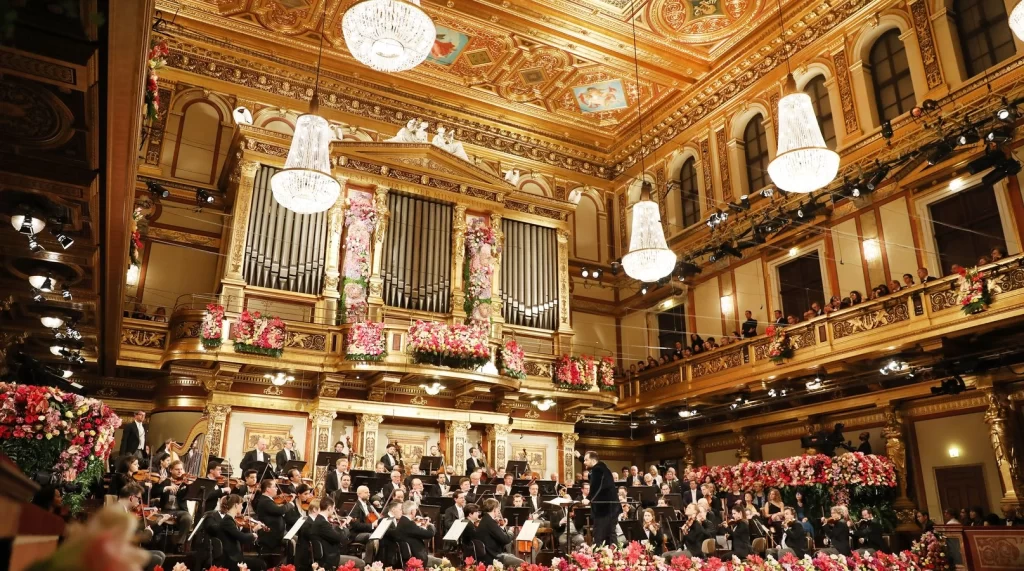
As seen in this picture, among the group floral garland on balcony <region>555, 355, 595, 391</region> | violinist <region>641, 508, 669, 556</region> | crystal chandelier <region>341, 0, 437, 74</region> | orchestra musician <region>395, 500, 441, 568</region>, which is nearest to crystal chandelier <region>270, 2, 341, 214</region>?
crystal chandelier <region>341, 0, 437, 74</region>

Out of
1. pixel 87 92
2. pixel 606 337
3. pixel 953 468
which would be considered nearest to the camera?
pixel 87 92

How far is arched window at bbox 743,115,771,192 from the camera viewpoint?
1736cm

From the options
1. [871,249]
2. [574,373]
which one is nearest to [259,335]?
[574,373]

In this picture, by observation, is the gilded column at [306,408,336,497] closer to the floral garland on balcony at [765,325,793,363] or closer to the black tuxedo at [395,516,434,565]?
the black tuxedo at [395,516,434,565]

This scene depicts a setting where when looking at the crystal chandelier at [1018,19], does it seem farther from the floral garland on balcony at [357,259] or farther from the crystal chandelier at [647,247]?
the floral garland on balcony at [357,259]

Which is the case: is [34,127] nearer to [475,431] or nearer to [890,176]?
[475,431]

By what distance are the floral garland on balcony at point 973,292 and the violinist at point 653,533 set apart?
5.89 m

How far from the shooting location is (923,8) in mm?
13992

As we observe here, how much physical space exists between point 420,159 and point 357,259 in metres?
3.06

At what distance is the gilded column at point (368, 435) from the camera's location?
13.6 meters

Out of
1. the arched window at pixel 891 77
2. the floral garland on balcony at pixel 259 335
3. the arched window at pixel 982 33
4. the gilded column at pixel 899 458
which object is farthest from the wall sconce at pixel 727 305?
the floral garland on balcony at pixel 259 335

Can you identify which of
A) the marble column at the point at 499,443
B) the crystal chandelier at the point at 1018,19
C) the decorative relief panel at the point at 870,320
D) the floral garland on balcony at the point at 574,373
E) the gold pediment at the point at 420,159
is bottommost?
the marble column at the point at 499,443

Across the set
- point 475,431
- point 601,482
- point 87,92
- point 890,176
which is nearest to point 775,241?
point 890,176

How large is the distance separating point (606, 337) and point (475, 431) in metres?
6.04
